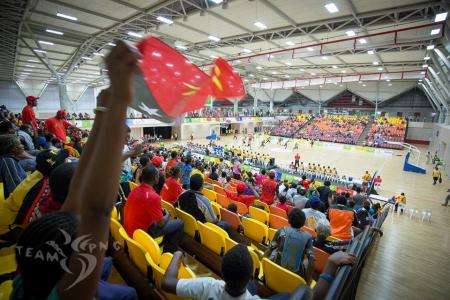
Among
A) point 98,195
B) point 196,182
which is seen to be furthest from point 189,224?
point 98,195

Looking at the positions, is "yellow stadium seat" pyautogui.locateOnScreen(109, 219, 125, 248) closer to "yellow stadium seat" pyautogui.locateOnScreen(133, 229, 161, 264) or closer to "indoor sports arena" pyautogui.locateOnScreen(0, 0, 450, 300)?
"indoor sports arena" pyautogui.locateOnScreen(0, 0, 450, 300)

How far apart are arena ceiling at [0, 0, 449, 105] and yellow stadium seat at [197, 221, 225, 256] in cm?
711

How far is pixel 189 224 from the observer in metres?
3.94

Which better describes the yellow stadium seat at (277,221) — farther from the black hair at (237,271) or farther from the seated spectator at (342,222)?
the black hair at (237,271)

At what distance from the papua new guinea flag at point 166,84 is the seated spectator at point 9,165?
5.78 feet

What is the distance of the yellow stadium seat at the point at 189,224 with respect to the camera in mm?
3831

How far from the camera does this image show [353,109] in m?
42.4

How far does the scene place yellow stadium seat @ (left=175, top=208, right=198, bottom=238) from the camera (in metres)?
3.83

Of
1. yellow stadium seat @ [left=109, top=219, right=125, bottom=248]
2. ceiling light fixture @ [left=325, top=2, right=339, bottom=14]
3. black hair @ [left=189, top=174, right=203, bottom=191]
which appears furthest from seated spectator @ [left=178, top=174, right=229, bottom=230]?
ceiling light fixture @ [left=325, top=2, right=339, bottom=14]

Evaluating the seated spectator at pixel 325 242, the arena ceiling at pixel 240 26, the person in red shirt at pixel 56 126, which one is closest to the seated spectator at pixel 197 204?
the seated spectator at pixel 325 242

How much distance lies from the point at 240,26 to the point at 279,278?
13864mm

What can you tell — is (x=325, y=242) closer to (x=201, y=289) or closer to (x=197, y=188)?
(x=197, y=188)

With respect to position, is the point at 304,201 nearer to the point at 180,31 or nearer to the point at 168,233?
the point at 168,233

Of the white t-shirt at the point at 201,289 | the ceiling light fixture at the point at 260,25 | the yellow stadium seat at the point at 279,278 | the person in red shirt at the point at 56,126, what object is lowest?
the yellow stadium seat at the point at 279,278
